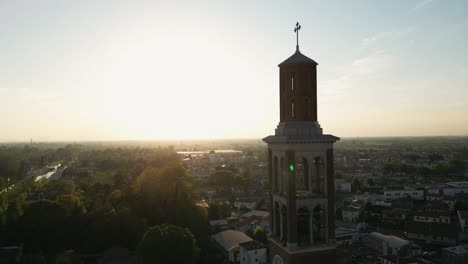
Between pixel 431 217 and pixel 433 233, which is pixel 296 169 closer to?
pixel 433 233

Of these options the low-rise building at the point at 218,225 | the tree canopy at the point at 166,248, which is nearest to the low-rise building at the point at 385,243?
the low-rise building at the point at 218,225

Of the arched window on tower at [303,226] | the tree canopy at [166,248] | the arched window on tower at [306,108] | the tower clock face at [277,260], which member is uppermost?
the arched window on tower at [306,108]

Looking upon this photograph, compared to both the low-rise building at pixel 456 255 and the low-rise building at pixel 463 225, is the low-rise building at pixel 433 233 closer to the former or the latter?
the low-rise building at pixel 463 225

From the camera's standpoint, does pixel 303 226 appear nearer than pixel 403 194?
Yes

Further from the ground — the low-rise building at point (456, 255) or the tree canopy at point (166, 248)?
the tree canopy at point (166, 248)

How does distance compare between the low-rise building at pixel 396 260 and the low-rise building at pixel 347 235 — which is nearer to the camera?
the low-rise building at pixel 396 260

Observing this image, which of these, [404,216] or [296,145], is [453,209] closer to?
[404,216]

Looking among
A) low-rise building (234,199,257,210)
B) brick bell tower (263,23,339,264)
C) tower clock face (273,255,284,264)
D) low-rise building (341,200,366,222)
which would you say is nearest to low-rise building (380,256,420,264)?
low-rise building (341,200,366,222)

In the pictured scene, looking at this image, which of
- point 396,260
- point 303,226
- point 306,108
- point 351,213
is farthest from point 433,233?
point 306,108
